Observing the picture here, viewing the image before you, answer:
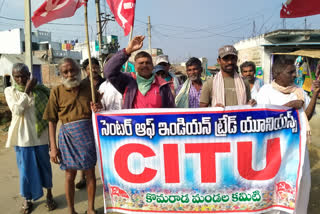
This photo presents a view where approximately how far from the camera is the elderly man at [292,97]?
7.66 ft

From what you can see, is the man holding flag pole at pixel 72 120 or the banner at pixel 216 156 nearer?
the banner at pixel 216 156

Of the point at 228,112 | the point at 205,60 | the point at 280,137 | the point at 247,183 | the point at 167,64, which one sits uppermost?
the point at 205,60

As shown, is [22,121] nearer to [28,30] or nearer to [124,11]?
[124,11]

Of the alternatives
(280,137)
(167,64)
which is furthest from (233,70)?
(167,64)

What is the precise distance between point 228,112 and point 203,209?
967 millimetres

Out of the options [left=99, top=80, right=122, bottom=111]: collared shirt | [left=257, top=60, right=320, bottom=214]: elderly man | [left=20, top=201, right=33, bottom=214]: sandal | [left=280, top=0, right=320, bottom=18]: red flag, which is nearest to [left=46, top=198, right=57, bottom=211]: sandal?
[left=20, top=201, right=33, bottom=214]: sandal

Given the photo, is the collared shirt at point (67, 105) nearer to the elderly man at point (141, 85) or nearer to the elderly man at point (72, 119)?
the elderly man at point (72, 119)

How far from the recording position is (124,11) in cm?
327

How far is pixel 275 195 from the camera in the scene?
236 cm

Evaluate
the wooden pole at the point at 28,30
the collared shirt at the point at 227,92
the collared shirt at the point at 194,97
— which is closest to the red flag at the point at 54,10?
the collared shirt at the point at 227,92

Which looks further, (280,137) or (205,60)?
(205,60)

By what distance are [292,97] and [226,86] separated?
25.2 inches

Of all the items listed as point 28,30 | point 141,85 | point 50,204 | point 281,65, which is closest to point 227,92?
point 281,65

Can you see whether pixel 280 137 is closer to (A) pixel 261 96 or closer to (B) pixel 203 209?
(A) pixel 261 96
